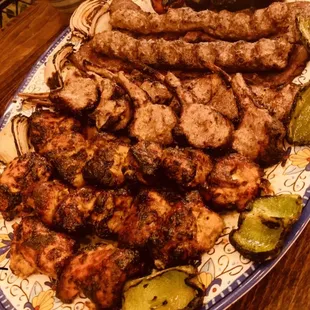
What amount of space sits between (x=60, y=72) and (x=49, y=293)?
181cm

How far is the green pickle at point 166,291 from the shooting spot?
2.19m

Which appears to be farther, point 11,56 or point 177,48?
point 11,56

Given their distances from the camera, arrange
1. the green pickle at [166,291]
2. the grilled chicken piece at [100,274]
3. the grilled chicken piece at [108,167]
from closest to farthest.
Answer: the green pickle at [166,291], the grilled chicken piece at [100,274], the grilled chicken piece at [108,167]

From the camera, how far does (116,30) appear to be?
3896mm

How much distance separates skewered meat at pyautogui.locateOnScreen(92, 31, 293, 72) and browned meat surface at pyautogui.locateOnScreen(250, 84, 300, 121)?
0.27 m

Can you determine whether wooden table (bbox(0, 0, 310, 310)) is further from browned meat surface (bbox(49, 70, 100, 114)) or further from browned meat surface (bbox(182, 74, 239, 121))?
browned meat surface (bbox(49, 70, 100, 114))

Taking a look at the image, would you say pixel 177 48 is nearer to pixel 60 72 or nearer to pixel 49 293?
pixel 60 72

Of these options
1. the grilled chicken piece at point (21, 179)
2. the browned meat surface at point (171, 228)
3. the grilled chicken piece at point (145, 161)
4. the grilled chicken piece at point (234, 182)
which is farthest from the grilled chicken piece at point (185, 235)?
the grilled chicken piece at point (21, 179)

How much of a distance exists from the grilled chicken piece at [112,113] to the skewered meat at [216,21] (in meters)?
0.91

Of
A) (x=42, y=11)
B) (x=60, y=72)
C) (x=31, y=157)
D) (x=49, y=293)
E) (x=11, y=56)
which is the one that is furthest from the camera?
(x=42, y=11)

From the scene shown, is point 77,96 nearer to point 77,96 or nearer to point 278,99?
point 77,96

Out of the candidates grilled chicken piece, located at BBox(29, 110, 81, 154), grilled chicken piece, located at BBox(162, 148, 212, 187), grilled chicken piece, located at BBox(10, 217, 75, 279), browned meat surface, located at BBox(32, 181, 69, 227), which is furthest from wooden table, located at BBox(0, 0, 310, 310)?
grilled chicken piece, located at BBox(29, 110, 81, 154)

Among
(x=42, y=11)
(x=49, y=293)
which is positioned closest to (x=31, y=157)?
(x=49, y=293)

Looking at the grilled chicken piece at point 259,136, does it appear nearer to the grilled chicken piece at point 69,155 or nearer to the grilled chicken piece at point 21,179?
the grilled chicken piece at point 69,155
